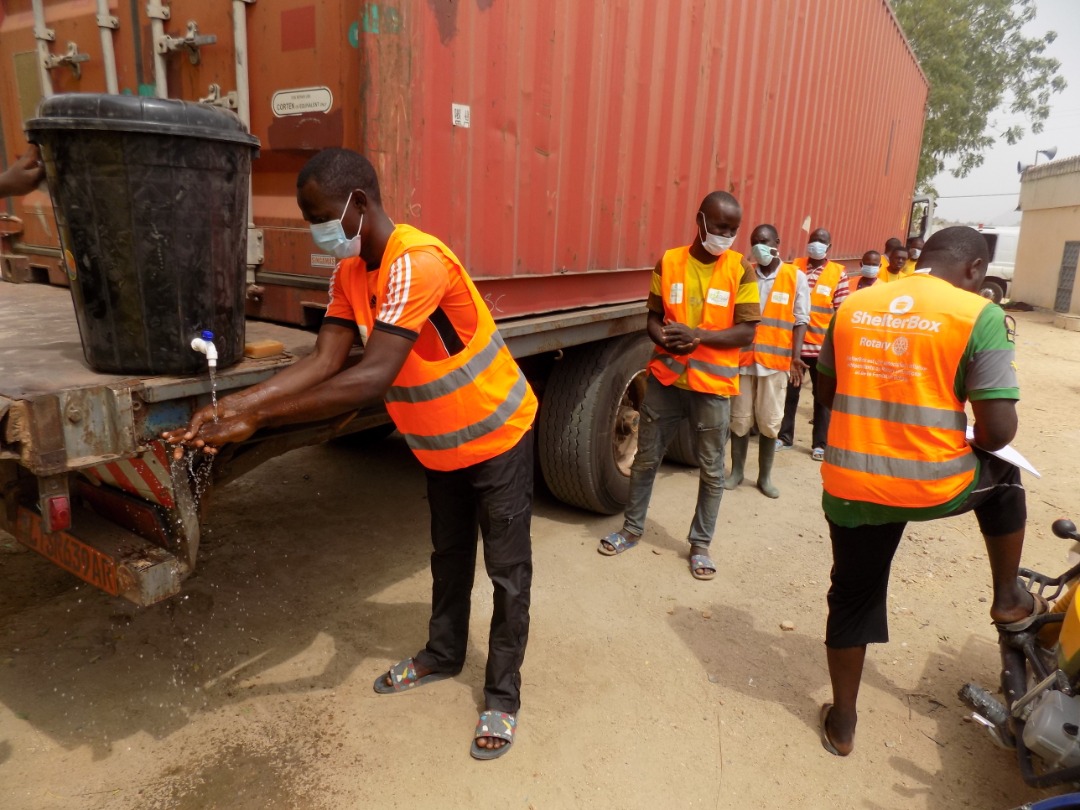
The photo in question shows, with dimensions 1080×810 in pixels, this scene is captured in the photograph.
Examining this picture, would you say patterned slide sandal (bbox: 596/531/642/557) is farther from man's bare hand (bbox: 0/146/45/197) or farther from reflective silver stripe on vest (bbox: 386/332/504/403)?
man's bare hand (bbox: 0/146/45/197)

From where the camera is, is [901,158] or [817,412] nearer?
[817,412]

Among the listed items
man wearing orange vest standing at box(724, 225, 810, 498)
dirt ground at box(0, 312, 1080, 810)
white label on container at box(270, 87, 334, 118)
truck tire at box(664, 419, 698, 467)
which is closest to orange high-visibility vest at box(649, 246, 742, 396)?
dirt ground at box(0, 312, 1080, 810)

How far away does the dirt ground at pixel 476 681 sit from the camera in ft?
7.21

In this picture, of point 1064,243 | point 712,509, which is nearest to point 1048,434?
point 712,509

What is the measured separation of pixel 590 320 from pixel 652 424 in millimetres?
587

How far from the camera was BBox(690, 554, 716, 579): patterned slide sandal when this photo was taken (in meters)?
3.51

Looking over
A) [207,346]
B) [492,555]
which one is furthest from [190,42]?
[492,555]

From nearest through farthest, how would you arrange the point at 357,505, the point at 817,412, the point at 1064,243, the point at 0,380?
1. the point at 0,380
2. the point at 357,505
3. the point at 817,412
4. the point at 1064,243

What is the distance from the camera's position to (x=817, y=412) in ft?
17.4

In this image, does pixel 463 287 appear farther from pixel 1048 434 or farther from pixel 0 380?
pixel 1048 434

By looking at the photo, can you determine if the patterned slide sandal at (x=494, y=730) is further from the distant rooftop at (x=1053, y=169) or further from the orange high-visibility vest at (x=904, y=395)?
the distant rooftop at (x=1053, y=169)

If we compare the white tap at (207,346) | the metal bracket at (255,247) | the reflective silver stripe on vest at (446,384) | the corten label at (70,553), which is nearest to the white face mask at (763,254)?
the reflective silver stripe on vest at (446,384)

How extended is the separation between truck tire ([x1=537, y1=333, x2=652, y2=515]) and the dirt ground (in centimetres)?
24

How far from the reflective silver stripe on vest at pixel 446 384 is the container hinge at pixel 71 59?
88.3 inches
